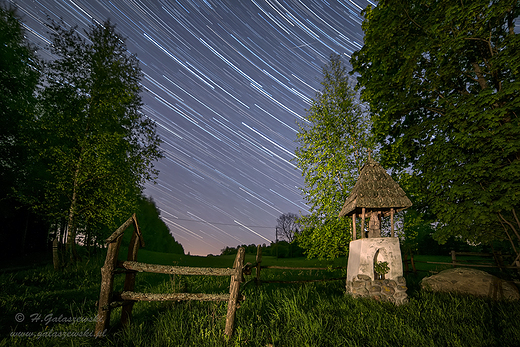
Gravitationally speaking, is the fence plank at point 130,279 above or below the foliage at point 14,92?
below

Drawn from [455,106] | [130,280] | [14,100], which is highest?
[14,100]

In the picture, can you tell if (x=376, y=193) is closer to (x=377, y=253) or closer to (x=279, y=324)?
(x=377, y=253)

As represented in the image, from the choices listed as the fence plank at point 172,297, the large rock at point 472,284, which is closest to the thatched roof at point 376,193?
Answer: the large rock at point 472,284

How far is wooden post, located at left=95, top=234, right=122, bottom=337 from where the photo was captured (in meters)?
4.21

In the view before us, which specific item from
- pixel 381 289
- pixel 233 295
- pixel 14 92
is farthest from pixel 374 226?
pixel 14 92

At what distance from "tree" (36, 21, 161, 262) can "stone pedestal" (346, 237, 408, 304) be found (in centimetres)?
1182

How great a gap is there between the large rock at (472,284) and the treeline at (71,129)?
14751 mm

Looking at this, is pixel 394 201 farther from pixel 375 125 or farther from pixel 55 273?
pixel 55 273

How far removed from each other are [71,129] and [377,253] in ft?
53.5

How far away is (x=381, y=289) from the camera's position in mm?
7301

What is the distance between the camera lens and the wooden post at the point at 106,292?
421 centimetres

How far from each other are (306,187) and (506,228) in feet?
25.3

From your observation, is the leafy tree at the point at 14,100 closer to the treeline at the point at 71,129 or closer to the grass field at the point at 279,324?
the treeline at the point at 71,129

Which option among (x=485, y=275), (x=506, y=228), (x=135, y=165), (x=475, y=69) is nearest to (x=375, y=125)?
(x=475, y=69)
